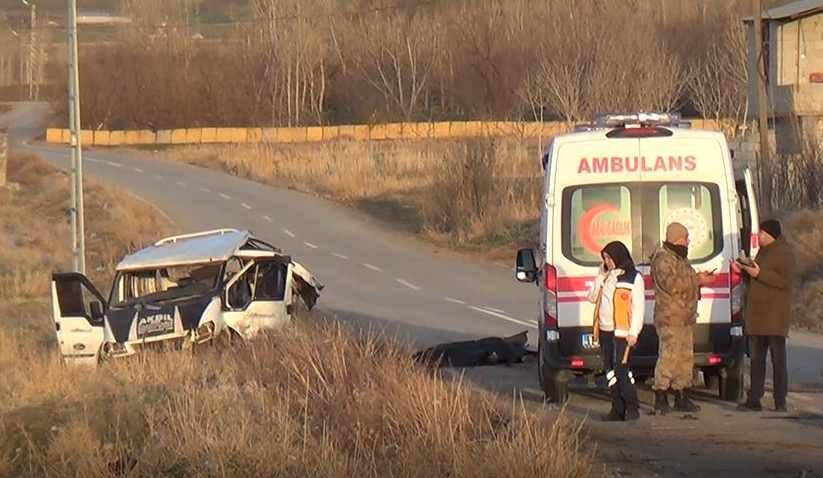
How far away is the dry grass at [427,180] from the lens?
35.1 meters

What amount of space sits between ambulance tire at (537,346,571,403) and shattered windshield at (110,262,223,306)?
18.4 ft

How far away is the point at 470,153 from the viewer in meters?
35.7

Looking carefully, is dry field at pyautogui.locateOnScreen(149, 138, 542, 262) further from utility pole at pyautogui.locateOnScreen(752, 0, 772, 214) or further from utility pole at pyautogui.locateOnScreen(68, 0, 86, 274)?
utility pole at pyautogui.locateOnScreen(68, 0, 86, 274)

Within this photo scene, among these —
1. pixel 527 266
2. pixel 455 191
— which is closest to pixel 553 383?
pixel 527 266

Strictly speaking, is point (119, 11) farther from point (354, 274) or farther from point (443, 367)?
point (443, 367)

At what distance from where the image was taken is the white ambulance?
12.3 meters

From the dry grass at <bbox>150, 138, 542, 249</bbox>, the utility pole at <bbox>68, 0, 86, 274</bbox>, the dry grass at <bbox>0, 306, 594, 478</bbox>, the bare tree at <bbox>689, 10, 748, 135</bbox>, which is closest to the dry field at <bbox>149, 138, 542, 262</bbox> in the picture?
the dry grass at <bbox>150, 138, 542, 249</bbox>

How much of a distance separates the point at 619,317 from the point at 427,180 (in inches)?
1380

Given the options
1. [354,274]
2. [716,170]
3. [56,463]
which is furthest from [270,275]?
[354,274]

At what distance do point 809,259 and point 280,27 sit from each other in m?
72.2

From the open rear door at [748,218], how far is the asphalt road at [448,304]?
4.70 feet

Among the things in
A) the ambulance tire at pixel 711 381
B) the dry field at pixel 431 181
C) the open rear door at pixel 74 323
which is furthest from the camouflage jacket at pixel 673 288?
the dry field at pixel 431 181

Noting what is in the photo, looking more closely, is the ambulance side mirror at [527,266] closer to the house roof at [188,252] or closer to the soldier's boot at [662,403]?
the soldier's boot at [662,403]

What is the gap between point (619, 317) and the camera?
11.5 meters
